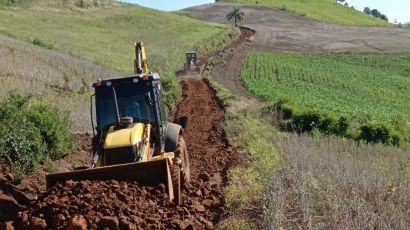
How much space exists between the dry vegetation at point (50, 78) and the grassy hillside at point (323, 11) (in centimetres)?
6815

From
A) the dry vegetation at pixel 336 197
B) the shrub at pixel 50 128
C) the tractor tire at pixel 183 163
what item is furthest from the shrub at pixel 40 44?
the dry vegetation at pixel 336 197

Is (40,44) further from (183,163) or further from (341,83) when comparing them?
(183,163)

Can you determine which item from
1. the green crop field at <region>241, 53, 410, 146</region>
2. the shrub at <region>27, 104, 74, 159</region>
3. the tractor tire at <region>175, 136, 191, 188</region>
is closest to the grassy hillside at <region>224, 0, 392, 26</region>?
the green crop field at <region>241, 53, 410, 146</region>

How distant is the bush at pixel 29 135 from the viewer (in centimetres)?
1248

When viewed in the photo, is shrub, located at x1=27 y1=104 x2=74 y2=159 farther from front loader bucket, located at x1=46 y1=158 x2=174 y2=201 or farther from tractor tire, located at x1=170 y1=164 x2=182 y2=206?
tractor tire, located at x1=170 y1=164 x2=182 y2=206

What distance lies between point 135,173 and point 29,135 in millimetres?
4109

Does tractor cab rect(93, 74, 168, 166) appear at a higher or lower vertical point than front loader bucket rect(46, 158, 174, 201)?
higher

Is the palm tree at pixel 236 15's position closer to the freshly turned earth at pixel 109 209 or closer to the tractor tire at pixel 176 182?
the tractor tire at pixel 176 182

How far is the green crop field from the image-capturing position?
29547mm

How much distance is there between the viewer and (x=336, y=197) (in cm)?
837

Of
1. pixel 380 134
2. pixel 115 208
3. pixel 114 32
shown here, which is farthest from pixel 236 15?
pixel 115 208

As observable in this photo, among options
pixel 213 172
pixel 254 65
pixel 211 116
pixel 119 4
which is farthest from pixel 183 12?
pixel 213 172

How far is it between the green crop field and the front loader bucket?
1532 cm

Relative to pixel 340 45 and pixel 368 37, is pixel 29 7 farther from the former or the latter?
pixel 368 37
